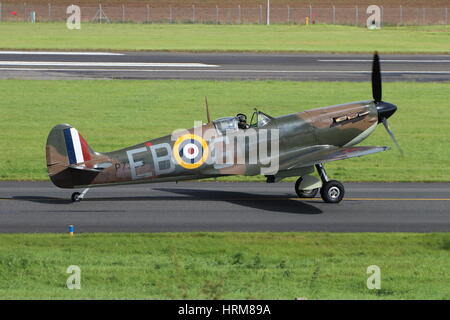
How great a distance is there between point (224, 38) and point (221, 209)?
171 ft

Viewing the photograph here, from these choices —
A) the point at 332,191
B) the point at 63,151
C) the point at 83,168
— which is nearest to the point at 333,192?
the point at 332,191

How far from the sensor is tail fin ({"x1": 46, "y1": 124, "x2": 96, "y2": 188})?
19.3 metres

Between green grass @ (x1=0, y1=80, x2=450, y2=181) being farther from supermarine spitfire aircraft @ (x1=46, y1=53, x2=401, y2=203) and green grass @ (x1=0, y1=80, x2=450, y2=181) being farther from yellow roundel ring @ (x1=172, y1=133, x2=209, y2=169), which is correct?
yellow roundel ring @ (x1=172, y1=133, x2=209, y2=169)

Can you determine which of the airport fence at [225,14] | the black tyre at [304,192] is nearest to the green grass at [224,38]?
the airport fence at [225,14]

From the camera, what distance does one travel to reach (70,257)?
50.9 feet

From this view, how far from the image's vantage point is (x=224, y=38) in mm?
71125

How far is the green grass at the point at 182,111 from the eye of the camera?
1020 inches

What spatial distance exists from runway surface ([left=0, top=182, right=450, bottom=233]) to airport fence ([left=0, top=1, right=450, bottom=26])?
78.4m

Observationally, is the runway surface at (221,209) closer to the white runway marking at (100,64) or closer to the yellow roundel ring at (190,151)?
the yellow roundel ring at (190,151)

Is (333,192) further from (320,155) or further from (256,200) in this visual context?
(256,200)

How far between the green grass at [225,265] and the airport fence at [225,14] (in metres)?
84.1

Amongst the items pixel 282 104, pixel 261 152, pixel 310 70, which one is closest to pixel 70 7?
pixel 310 70
